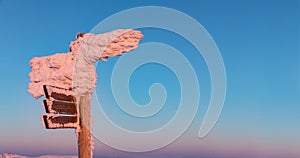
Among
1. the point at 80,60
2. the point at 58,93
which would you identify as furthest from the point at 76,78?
the point at 58,93

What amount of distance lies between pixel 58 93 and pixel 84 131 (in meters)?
0.55

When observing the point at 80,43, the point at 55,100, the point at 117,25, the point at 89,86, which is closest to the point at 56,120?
the point at 55,100

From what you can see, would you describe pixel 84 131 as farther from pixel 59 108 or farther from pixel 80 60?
pixel 80 60

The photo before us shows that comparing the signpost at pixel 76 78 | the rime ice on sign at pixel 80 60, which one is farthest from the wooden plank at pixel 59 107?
the rime ice on sign at pixel 80 60

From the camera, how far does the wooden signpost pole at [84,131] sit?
3.97 metres

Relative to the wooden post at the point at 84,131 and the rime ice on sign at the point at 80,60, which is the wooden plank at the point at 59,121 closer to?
the wooden post at the point at 84,131

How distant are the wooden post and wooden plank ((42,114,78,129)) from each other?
0.09m

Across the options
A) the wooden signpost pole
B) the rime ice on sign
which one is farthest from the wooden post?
the rime ice on sign

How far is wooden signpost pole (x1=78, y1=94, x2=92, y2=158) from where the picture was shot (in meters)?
3.97

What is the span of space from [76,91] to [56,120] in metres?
0.42

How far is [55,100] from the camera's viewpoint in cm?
361

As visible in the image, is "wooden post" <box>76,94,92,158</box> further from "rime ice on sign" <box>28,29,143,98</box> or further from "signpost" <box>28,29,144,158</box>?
"rime ice on sign" <box>28,29,143,98</box>

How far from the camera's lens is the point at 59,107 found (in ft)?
→ 12.2

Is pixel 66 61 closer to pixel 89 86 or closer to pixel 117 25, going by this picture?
pixel 89 86
